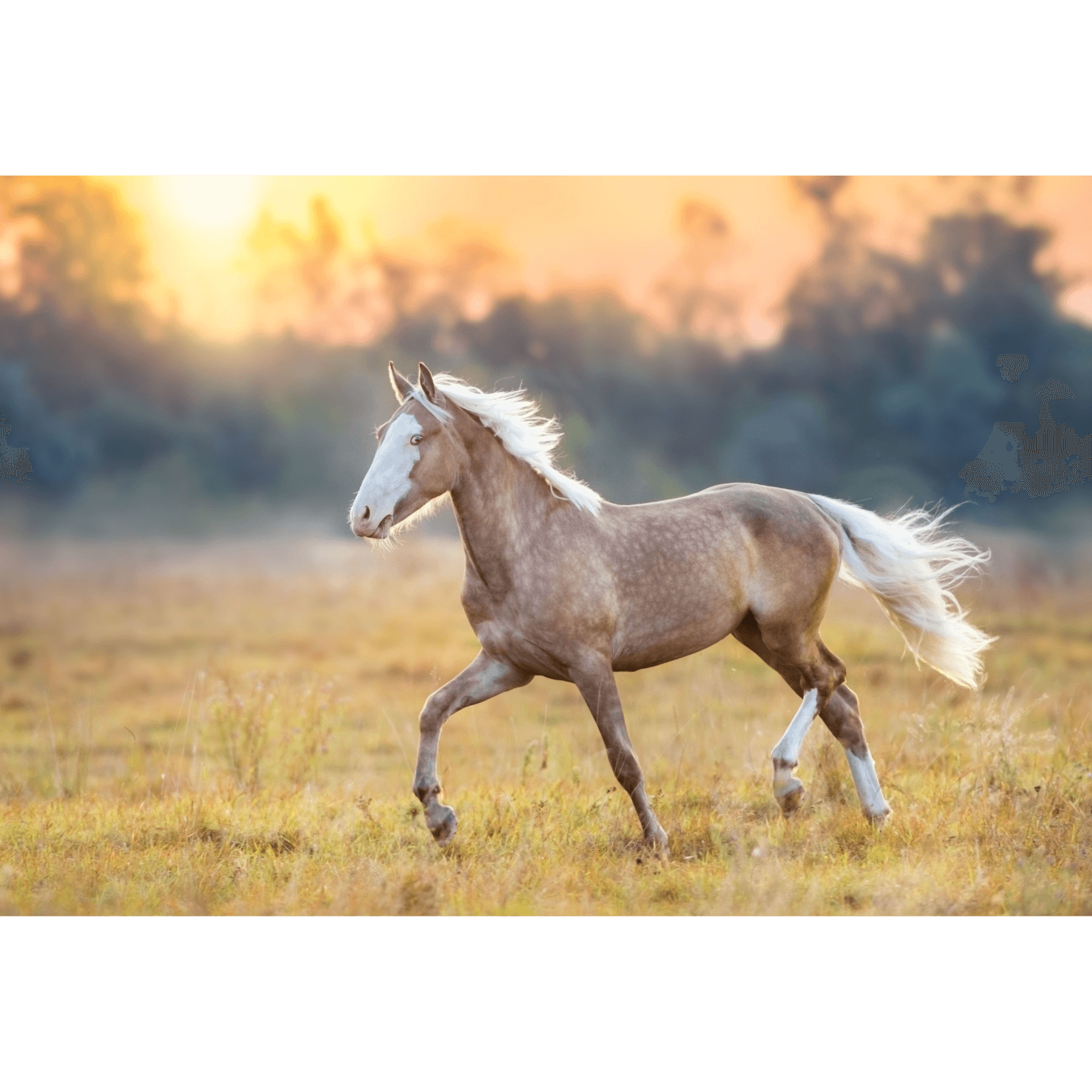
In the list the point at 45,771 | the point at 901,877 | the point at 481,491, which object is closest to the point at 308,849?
the point at 481,491

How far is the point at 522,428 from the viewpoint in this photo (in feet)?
15.8

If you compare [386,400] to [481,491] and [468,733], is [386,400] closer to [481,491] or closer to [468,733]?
[481,491]

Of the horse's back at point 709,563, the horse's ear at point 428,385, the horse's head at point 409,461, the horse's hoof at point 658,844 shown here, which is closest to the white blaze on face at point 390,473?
the horse's head at point 409,461

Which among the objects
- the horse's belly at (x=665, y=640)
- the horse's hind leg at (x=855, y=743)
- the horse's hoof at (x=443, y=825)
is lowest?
the horse's hoof at (x=443, y=825)

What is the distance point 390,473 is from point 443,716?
4.10 ft

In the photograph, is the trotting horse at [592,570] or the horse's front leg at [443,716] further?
the horse's front leg at [443,716]

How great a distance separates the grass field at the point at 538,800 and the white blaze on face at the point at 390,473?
5.16ft

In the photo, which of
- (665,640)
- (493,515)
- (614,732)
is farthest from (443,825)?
(493,515)

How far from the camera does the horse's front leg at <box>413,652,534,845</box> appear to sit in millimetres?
4812

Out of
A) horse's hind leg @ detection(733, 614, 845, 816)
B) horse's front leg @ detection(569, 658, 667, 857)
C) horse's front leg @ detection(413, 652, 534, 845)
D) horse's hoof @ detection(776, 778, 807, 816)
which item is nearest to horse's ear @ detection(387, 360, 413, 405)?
horse's front leg @ detection(413, 652, 534, 845)

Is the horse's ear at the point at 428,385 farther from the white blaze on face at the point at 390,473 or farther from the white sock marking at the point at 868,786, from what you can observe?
the white sock marking at the point at 868,786

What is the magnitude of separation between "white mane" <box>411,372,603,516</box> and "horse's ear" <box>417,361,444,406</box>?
0.23ft

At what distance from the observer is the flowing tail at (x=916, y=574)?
18.4 feet

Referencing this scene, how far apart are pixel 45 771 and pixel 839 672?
554cm
